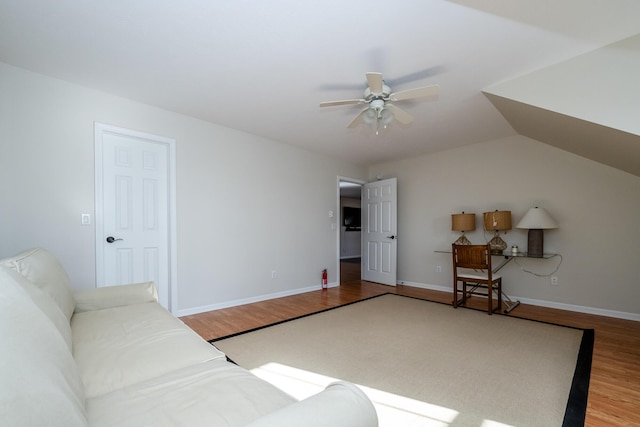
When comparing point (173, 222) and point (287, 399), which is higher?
point (173, 222)

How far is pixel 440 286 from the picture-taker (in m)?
4.92

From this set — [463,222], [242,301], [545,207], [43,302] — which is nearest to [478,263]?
[463,222]

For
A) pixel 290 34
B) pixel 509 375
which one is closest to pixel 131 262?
pixel 290 34

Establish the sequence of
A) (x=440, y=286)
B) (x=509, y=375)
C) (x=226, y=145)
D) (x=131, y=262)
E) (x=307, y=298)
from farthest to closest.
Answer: (x=440, y=286) → (x=307, y=298) → (x=226, y=145) → (x=131, y=262) → (x=509, y=375)

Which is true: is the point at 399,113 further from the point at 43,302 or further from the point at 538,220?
the point at 43,302

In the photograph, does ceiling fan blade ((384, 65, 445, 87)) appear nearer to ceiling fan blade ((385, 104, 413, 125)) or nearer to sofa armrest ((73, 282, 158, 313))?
ceiling fan blade ((385, 104, 413, 125))

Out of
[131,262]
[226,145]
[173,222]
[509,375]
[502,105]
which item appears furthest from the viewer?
[226,145]

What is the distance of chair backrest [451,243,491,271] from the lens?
3593mm

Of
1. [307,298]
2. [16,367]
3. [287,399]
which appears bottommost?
[307,298]

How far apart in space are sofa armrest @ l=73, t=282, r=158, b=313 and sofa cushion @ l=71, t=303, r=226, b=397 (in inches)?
4.2

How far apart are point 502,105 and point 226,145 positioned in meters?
3.30

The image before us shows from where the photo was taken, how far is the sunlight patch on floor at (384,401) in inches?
65.2

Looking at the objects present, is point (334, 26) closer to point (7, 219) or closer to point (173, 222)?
point (173, 222)

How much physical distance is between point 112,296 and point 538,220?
4.60 metres
